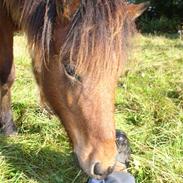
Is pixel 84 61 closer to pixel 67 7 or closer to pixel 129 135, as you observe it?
pixel 67 7

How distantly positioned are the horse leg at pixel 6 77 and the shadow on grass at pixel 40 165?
0.31 metres

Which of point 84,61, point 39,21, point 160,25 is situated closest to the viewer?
point 84,61

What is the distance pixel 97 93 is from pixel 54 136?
1198 mm

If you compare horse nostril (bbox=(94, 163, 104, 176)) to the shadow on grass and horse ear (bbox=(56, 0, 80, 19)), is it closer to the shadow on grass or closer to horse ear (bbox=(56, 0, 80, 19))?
the shadow on grass

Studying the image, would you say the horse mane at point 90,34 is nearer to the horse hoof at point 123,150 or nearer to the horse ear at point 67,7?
the horse ear at point 67,7

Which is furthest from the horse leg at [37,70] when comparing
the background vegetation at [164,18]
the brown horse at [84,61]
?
the background vegetation at [164,18]

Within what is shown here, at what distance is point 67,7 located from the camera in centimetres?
214

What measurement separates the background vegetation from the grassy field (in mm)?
9334

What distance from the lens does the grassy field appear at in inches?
108

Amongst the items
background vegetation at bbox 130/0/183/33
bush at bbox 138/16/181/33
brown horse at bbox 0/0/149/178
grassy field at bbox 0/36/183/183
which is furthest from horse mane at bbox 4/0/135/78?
bush at bbox 138/16/181/33

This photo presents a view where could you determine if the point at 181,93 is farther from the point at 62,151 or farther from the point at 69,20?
the point at 69,20

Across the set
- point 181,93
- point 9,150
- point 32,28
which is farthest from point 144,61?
point 32,28

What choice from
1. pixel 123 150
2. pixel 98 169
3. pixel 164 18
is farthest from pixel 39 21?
pixel 164 18

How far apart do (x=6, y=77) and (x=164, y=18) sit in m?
11.8
